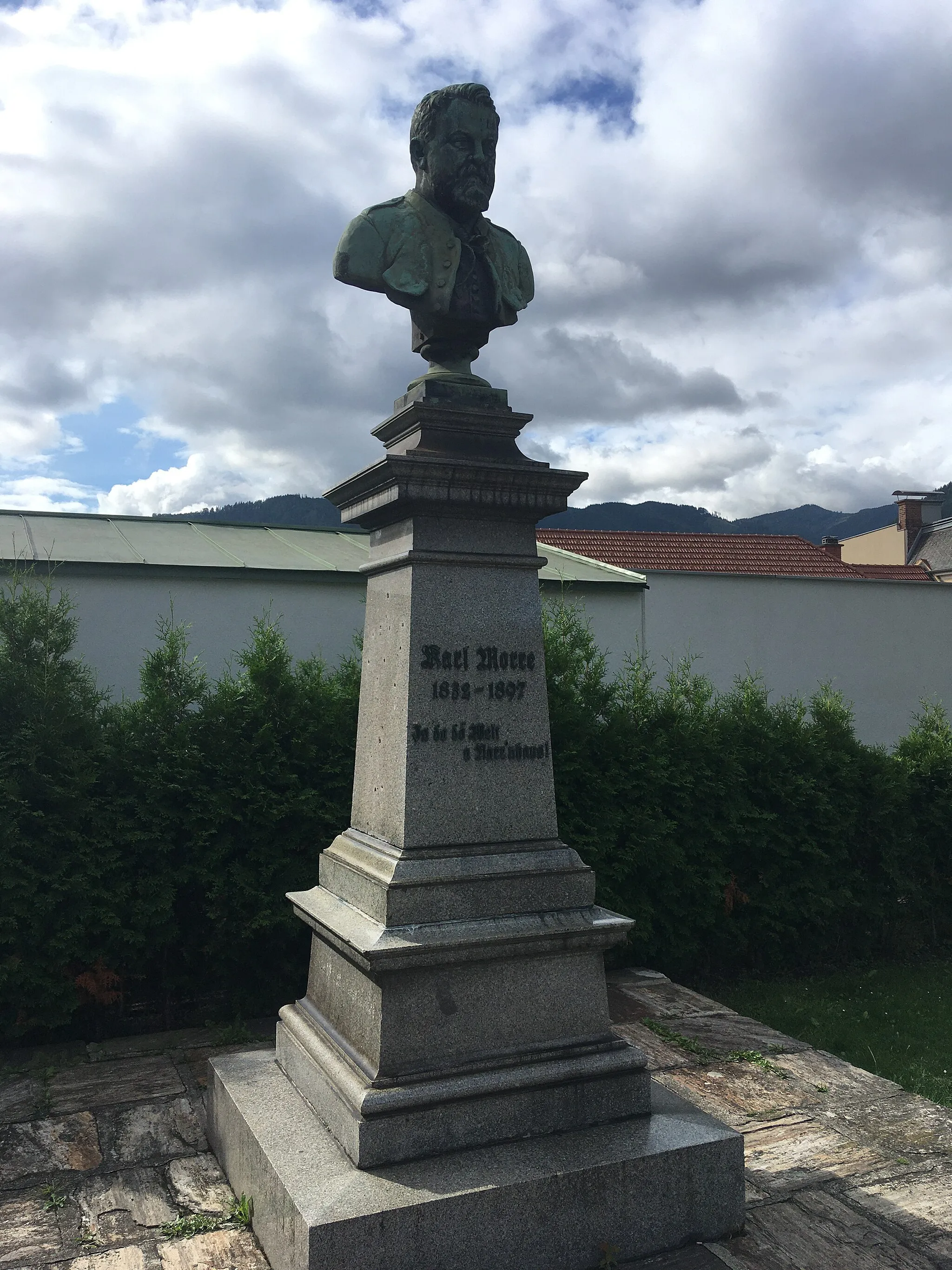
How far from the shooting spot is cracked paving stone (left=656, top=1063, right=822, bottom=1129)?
4.45m

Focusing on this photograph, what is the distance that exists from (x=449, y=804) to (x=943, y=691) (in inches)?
445

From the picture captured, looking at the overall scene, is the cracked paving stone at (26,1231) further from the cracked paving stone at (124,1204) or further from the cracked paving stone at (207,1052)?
the cracked paving stone at (207,1052)

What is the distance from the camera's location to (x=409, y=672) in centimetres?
→ 356

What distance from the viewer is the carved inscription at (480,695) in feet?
11.8

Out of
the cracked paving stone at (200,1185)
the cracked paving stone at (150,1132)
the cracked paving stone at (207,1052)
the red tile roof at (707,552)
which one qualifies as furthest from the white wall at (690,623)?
the cracked paving stone at (200,1185)

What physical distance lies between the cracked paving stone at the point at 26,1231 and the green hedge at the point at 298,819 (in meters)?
1.72

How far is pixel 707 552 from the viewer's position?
17047 millimetres

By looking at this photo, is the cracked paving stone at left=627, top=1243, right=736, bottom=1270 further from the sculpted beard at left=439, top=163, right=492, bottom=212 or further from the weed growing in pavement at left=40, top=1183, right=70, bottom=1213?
the sculpted beard at left=439, top=163, right=492, bottom=212

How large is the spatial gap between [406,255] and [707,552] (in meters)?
13.8

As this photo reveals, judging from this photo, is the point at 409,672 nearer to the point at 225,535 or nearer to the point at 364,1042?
the point at 364,1042

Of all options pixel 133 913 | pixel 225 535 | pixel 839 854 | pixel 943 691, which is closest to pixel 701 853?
pixel 839 854

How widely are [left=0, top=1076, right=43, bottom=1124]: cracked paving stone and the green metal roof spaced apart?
383cm

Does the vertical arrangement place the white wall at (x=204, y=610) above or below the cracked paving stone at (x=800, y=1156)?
above

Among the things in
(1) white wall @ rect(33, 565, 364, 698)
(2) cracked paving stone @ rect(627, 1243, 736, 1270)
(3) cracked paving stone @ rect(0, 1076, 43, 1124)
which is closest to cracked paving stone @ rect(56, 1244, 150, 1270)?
(3) cracked paving stone @ rect(0, 1076, 43, 1124)
